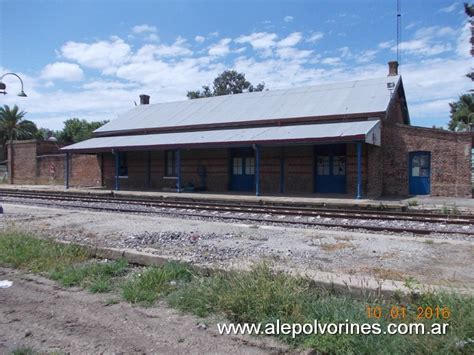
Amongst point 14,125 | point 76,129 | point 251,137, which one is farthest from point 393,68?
point 76,129

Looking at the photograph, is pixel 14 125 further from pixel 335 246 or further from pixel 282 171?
pixel 335 246

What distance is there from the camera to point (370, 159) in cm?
1948

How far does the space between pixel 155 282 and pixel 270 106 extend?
20151 millimetres

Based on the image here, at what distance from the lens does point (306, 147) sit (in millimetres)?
20781

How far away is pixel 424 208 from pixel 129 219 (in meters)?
10.3

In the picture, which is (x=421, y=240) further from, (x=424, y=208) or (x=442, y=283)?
(x=424, y=208)

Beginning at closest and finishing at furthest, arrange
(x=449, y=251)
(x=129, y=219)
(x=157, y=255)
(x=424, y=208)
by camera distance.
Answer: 1. (x=157, y=255)
2. (x=449, y=251)
3. (x=129, y=219)
4. (x=424, y=208)

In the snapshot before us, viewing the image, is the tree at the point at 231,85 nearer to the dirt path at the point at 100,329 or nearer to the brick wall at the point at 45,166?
the brick wall at the point at 45,166

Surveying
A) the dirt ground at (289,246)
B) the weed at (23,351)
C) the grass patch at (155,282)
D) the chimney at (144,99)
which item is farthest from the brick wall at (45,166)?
the weed at (23,351)

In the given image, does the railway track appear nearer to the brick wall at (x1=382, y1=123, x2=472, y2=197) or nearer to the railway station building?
the railway station building

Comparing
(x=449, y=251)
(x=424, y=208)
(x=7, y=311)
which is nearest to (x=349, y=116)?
(x=424, y=208)

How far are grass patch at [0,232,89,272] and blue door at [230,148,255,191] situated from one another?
15.9 metres

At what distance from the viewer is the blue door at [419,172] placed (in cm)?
1994

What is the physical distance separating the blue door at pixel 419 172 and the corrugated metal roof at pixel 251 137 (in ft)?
8.25
